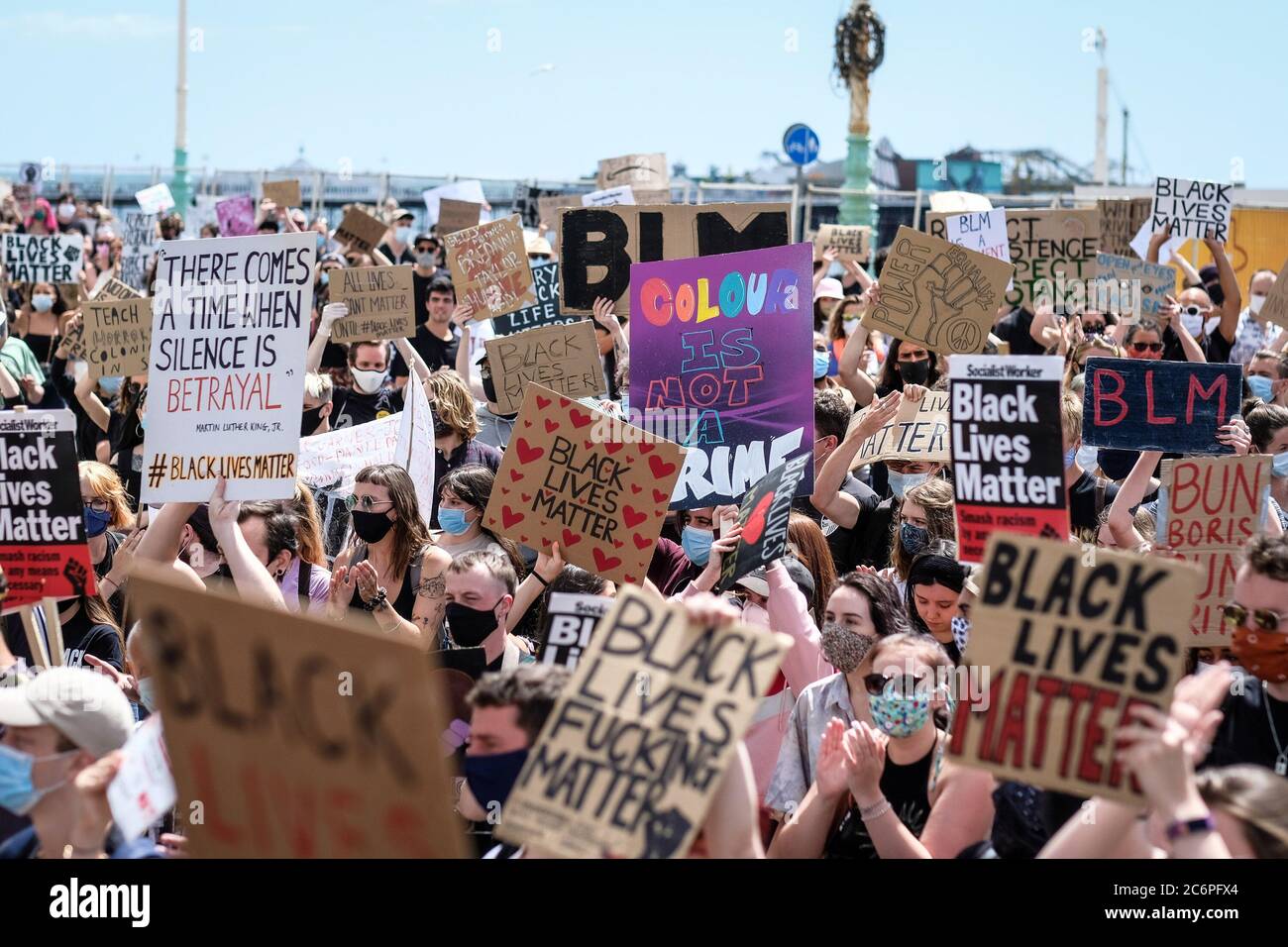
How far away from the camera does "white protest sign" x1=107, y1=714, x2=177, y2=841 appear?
303 centimetres

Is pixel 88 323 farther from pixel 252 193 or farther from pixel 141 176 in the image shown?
pixel 141 176

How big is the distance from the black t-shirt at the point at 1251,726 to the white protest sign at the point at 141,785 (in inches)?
97.5

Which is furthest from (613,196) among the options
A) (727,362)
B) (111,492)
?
(111,492)

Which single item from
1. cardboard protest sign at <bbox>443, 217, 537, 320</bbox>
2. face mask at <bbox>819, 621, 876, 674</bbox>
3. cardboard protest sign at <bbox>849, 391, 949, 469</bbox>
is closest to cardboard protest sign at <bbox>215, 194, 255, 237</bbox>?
cardboard protest sign at <bbox>443, 217, 537, 320</bbox>

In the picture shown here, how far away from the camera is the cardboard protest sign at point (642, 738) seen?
2867 millimetres

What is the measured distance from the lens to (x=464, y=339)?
941 cm

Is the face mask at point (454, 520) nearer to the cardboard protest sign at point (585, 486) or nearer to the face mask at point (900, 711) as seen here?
the cardboard protest sign at point (585, 486)

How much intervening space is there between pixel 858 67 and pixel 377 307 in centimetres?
1711

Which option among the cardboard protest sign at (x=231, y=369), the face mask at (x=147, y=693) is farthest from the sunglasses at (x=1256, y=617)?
the face mask at (x=147, y=693)

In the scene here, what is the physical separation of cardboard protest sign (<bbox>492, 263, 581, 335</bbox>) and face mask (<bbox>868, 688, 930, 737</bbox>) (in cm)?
702

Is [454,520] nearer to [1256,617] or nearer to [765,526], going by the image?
[765,526]

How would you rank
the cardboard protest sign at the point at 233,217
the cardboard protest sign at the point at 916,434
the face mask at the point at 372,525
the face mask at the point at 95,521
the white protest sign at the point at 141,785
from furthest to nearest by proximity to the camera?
the cardboard protest sign at the point at 233,217 < the cardboard protest sign at the point at 916,434 < the face mask at the point at 95,521 < the face mask at the point at 372,525 < the white protest sign at the point at 141,785
